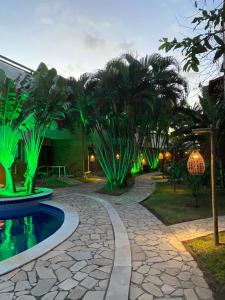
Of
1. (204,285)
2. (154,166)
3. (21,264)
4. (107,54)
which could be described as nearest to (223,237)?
(204,285)

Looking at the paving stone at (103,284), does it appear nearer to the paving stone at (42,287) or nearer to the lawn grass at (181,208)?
the paving stone at (42,287)

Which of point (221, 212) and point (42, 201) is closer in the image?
point (221, 212)

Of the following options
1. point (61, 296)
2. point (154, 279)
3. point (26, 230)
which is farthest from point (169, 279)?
point (26, 230)

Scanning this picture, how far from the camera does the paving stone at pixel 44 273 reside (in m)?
4.42

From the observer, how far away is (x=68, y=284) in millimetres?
4137

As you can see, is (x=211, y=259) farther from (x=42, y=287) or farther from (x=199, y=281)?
(x=42, y=287)

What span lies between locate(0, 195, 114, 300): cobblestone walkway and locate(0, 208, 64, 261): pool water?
142 cm

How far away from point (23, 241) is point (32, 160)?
21.0ft

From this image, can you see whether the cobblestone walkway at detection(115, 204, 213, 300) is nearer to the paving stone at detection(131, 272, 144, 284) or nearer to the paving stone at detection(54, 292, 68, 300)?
the paving stone at detection(131, 272, 144, 284)

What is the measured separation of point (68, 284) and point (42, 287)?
40 cm

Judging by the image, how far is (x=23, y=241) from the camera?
7.27 meters

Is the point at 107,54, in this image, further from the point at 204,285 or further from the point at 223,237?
the point at 204,285

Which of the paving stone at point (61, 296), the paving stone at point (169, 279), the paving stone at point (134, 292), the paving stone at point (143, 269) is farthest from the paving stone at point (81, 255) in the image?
the paving stone at point (169, 279)

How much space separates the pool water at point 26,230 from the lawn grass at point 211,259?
416cm
